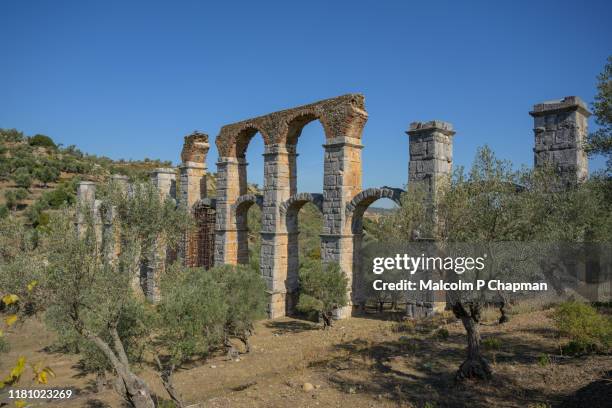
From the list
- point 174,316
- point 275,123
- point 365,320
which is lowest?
point 365,320

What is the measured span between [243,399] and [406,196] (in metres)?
5.79

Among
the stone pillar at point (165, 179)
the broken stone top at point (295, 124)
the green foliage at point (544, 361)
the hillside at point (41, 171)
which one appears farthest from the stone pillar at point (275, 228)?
the hillside at point (41, 171)

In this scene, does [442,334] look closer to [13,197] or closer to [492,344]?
[492,344]

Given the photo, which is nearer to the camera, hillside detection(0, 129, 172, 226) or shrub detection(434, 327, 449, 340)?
shrub detection(434, 327, 449, 340)

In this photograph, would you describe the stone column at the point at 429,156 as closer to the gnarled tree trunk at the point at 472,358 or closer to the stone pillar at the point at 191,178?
the gnarled tree trunk at the point at 472,358

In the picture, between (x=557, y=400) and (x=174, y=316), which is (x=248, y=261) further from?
(x=557, y=400)

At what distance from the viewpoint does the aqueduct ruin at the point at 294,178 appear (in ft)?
48.8

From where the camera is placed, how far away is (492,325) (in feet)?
44.3

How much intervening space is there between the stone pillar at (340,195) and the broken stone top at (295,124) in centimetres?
56

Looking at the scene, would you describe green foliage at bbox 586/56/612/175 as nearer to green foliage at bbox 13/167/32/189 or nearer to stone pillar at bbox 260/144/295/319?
stone pillar at bbox 260/144/295/319

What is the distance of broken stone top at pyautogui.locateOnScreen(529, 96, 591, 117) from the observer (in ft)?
46.6

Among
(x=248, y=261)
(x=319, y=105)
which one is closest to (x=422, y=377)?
(x=319, y=105)

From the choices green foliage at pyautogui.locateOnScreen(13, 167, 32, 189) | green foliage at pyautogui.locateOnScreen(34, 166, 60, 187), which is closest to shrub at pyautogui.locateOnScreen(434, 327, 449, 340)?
green foliage at pyautogui.locateOnScreen(13, 167, 32, 189)

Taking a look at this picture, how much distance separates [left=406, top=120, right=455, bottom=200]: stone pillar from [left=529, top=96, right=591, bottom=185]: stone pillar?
2.89 m
